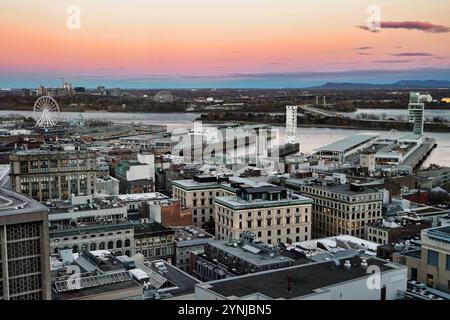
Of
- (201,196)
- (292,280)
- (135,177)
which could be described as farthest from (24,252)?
(135,177)

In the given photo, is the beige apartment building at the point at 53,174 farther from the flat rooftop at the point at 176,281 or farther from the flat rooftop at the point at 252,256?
the flat rooftop at the point at 176,281

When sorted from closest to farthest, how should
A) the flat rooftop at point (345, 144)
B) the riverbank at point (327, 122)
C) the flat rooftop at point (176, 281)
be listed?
the flat rooftop at point (176, 281) → the flat rooftop at point (345, 144) → the riverbank at point (327, 122)

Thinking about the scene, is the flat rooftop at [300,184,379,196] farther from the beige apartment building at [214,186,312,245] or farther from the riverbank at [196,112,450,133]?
the riverbank at [196,112,450,133]

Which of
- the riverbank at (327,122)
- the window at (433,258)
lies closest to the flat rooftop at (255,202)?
the window at (433,258)

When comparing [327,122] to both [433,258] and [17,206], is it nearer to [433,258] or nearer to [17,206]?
[433,258]
